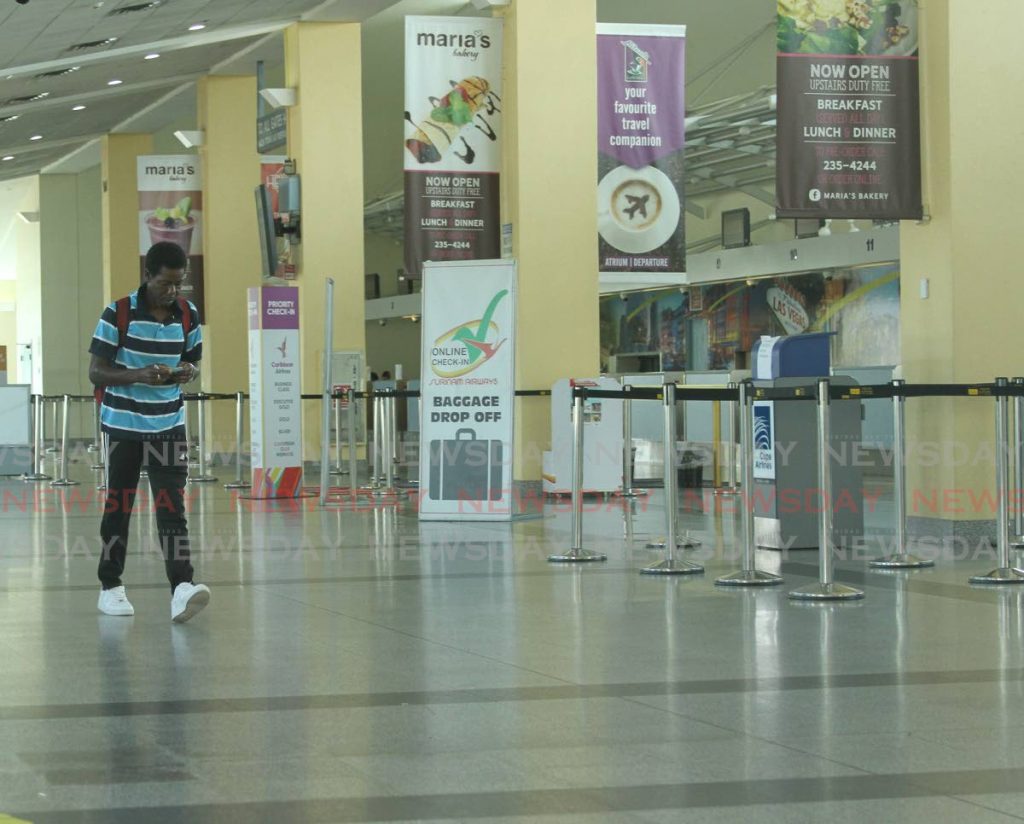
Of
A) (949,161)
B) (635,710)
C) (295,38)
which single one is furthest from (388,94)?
(635,710)

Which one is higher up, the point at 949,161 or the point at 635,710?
the point at 949,161

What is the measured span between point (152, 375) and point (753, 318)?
20.3 meters

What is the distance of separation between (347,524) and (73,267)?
28.3 m

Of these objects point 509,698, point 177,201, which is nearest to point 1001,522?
point 509,698

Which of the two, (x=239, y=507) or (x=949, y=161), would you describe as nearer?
(x=949, y=161)

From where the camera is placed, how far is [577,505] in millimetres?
9289

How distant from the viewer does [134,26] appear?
1936 cm

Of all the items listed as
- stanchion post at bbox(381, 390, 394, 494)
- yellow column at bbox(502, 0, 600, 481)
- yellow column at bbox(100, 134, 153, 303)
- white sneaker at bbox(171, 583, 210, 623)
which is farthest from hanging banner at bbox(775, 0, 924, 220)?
yellow column at bbox(100, 134, 153, 303)

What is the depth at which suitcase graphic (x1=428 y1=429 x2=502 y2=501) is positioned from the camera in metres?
12.1

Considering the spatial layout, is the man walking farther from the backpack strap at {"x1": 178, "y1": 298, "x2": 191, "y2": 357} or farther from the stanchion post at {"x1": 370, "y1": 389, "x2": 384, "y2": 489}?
the stanchion post at {"x1": 370, "y1": 389, "x2": 384, "y2": 489}

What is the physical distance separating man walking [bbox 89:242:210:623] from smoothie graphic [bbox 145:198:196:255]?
18.8 meters

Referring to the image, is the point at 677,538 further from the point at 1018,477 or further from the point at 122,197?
the point at 122,197

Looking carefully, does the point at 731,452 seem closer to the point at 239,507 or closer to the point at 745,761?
the point at 239,507

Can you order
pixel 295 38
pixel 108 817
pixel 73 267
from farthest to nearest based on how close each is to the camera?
pixel 73 267 < pixel 295 38 < pixel 108 817
